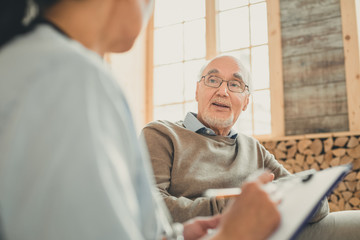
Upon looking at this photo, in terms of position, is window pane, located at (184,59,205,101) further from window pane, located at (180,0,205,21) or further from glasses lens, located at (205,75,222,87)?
glasses lens, located at (205,75,222,87)

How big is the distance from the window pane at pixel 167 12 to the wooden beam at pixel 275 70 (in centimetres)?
125

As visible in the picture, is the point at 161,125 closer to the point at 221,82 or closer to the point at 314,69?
the point at 221,82

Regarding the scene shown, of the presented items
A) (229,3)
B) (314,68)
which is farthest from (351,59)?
(229,3)

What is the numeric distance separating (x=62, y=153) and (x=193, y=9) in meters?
4.54

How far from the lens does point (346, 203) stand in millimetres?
3291

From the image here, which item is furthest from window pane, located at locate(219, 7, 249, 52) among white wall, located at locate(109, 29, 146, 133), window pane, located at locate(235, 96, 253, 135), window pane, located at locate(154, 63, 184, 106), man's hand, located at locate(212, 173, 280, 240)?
man's hand, located at locate(212, 173, 280, 240)

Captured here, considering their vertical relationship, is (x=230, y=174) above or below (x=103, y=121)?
below

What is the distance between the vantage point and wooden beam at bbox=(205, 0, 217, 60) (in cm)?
441

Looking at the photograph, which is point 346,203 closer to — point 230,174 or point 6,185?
point 230,174

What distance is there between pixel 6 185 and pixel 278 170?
5.53ft

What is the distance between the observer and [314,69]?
3.69 meters

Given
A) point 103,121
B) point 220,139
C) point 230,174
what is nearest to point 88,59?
point 103,121

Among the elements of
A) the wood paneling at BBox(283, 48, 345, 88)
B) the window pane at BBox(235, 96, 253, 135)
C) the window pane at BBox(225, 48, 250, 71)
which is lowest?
the window pane at BBox(235, 96, 253, 135)

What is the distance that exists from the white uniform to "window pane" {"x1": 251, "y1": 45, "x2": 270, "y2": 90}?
148 inches
